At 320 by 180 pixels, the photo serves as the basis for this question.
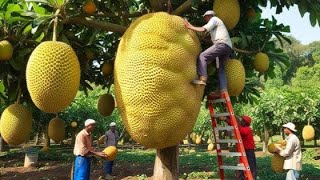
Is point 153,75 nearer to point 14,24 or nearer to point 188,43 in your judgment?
point 188,43

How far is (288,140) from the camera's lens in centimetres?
648

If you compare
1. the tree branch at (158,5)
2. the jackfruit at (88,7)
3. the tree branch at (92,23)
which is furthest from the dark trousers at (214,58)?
the jackfruit at (88,7)

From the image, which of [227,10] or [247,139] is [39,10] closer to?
[227,10]

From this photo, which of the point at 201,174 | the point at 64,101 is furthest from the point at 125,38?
the point at 201,174

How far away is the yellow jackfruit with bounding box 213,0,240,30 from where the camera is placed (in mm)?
4504

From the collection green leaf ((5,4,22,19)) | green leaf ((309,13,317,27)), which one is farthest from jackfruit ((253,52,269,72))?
green leaf ((5,4,22,19))

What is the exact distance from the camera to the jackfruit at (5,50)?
4.23 m

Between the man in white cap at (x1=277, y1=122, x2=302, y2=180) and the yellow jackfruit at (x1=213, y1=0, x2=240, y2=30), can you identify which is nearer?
the yellow jackfruit at (x1=213, y1=0, x2=240, y2=30)

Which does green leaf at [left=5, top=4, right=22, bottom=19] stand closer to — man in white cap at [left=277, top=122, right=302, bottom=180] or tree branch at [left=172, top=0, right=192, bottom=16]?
tree branch at [left=172, top=0, right=192, bottom=16]

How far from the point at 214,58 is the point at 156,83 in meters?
1.03

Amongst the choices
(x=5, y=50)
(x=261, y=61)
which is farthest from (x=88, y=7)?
(x=261, y=61)

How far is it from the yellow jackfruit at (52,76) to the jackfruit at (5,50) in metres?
0.92

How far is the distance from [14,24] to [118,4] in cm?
115

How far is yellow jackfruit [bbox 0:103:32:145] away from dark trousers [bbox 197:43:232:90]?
1.85m
